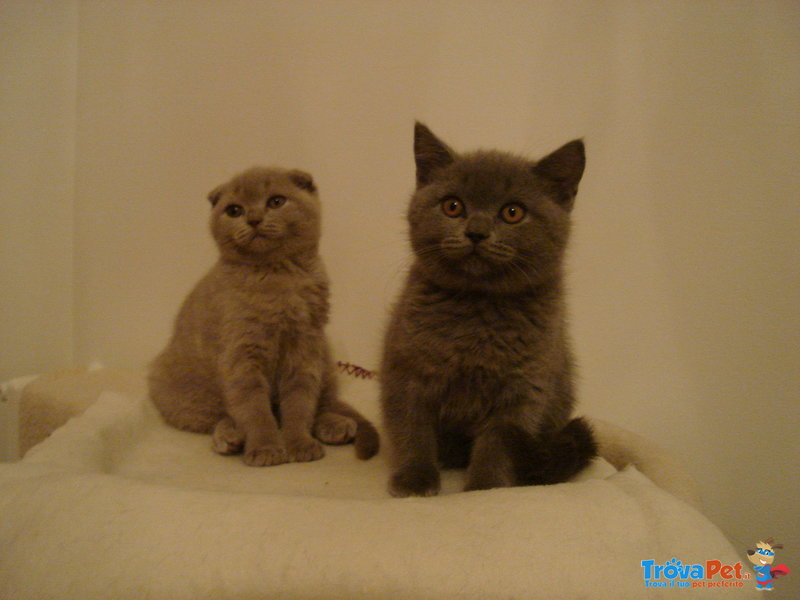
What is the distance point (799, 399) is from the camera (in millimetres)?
1331

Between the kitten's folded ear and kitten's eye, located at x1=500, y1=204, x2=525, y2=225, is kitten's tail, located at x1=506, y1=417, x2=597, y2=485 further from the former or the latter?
the kitten's folded ear

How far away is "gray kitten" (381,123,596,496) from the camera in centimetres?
82

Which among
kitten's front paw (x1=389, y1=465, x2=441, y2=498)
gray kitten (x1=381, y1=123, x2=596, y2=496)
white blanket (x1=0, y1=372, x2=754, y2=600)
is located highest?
gray kitten (x1=381, y1=123, x2=596, y2=496)

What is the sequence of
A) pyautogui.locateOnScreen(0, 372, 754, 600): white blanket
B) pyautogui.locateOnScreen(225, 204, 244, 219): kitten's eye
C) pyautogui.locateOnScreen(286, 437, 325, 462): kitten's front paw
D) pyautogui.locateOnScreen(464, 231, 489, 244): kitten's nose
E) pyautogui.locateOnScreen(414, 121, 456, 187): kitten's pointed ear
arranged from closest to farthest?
pyautogui.locateOnScreen(0, 372, 754, 600): white blanket → pyautogui.locateOnScreen(464, 231, 489, 244): kitten's nose → pyautogui.locateOnScreen(414, 121, 456, 187): kitten's pointed ear → pyautogui.locateOnScreen(286, 437, 325, 462): kitten's front paw → pyautogui.locateOnScreen(225, 204, 244, 219): kitten's eye

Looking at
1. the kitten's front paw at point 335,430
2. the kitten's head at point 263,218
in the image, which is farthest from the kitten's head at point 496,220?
the kitten's front paw at point 335,430

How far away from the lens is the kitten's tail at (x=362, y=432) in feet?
3.56

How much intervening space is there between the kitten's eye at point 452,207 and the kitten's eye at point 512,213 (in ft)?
0.24

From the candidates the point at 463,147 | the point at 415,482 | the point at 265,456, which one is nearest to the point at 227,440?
the point at 265,456

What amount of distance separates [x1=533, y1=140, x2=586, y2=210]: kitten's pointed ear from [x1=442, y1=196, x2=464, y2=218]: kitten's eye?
0.16 meters

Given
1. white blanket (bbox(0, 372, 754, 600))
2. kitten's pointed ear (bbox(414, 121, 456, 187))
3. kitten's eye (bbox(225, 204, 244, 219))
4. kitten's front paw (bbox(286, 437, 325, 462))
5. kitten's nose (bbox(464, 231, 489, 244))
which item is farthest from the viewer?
kitten's eye (bbox(225, 204, 244, 219))

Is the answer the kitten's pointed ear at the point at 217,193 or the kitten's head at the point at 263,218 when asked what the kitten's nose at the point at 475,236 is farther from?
the kitten's pointed ear at the point at 217,193

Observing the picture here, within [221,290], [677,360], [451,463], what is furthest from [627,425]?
[221,290]

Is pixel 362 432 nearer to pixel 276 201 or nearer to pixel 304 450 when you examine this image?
pixel 304 450

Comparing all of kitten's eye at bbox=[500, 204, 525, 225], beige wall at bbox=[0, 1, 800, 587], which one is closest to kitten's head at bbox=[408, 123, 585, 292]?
kitten's eye at bbox=[500, 204, 525, 225]
